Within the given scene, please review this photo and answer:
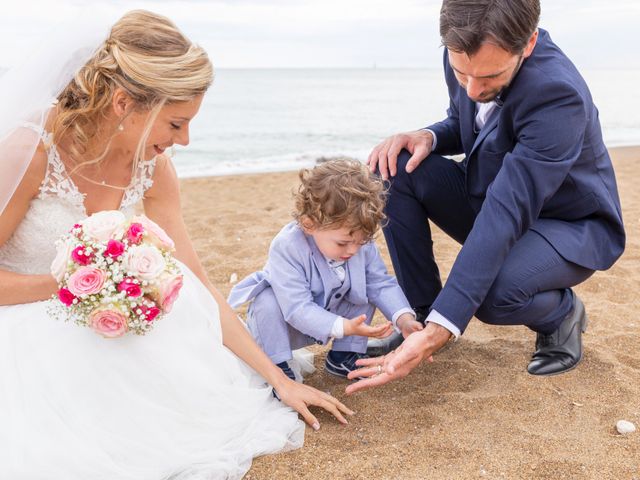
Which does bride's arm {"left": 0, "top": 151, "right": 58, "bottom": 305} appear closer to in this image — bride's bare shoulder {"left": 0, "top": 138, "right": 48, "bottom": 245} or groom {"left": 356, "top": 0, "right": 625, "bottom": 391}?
bride's bare shoulder {"left": 0, "top": 138, "right": 48, "bottom": 245}

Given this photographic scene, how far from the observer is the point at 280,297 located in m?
3.25

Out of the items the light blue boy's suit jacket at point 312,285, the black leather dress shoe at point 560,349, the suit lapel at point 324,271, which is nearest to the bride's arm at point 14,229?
the light blue boy's suit jacket at point 312,285

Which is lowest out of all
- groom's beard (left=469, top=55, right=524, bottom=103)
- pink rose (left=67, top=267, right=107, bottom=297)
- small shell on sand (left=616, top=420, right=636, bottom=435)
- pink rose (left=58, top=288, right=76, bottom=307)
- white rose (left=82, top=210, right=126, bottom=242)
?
small shell on sand (left=616, top=420, right=636, bottom=435)

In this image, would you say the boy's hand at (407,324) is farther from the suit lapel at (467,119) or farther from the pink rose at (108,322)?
the pink rose at (108,322)

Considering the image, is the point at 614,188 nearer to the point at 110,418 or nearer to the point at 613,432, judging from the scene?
the point at 613,432

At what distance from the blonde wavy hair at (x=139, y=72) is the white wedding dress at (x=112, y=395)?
0.21m

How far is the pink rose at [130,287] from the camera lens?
238 cm

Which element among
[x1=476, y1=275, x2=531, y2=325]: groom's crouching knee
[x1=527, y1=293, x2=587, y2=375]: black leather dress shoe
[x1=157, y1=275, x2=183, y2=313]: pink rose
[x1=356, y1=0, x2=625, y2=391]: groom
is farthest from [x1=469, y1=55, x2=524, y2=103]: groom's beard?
[x1=157, y1=275, x2=183, y2=313]: pink rose

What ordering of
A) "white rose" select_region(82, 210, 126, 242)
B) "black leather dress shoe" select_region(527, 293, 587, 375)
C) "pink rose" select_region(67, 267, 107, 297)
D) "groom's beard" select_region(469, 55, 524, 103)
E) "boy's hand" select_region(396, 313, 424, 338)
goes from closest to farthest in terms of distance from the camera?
"pink rose" select_region(67, 267, 107, 297) < "white rose" select_region(82, 210, 126, 242) < "groom's beard" select_region(469, 55, 524, 103) < "boy's hand" select_region(396, 313, 424, 338) < "black leather dress shoe" select_region(527, 293, 587, 375)

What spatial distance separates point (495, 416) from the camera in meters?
3.08

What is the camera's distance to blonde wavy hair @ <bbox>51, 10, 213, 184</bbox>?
2.60 meters

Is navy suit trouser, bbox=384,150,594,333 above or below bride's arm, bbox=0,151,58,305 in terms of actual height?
below

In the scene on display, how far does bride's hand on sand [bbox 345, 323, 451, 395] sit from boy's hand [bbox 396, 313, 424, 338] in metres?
0.28

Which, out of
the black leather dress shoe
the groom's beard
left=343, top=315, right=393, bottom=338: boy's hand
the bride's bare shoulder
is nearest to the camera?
the bride's bare shoulder
